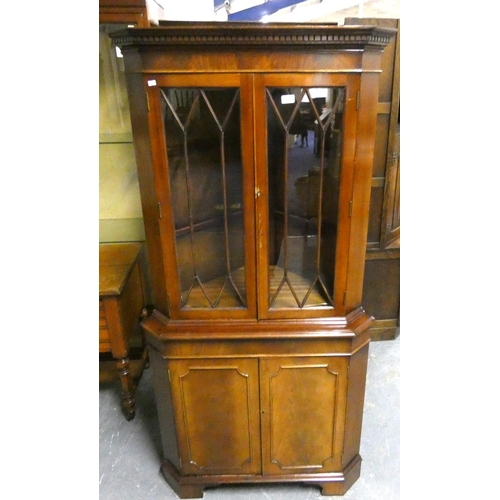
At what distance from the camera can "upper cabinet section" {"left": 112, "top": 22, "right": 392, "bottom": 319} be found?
3.10 feet

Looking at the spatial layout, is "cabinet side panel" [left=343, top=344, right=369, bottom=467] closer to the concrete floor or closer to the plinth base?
the plinth base

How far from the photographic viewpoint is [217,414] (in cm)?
126

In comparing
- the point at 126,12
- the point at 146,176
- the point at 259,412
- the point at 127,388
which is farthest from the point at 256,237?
the point at 127,388

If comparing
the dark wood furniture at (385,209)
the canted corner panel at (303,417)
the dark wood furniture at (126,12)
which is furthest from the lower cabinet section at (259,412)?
the dark wood furniture at (126,12)

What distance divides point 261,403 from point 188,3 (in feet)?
5.56

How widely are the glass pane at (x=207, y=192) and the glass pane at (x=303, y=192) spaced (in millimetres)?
95

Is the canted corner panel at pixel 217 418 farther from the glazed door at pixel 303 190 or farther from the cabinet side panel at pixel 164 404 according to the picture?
the glazed door at pixel 303 190

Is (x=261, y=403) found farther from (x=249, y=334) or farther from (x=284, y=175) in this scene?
(x=284, y=175)

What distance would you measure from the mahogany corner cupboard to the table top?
0.27m

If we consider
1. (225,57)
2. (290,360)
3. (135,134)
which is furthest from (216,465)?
(225,57)

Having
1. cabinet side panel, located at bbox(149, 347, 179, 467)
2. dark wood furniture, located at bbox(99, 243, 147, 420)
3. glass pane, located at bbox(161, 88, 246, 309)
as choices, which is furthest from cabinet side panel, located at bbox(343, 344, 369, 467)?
dark wood furniture, located at bbox(99, 243, 147, 420)
